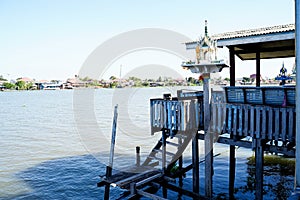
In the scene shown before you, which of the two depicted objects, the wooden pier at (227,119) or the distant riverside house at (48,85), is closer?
the wooden pier at (227,119)

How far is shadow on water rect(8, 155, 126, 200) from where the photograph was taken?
14055mm

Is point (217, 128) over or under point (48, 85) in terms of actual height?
Result: under

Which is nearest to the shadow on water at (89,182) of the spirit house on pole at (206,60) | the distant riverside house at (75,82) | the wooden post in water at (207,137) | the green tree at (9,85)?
the wooden post in water at (207,137)

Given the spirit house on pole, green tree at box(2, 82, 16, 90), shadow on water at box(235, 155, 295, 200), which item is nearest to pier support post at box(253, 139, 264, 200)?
the spirit house on pole

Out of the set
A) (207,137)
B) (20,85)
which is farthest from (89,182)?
(20,85)

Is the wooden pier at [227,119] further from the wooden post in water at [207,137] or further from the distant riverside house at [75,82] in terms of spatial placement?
the distant riverside house at [75,82]

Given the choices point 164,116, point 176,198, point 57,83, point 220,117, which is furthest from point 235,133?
point 57,83

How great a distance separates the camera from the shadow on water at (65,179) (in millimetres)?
14055

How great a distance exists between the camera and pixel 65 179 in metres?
16.1

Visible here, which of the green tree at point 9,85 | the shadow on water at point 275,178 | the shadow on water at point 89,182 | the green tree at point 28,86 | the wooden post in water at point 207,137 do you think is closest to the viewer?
the wooden post in water at point 207,137

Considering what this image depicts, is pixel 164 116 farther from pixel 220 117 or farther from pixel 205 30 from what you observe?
pixel 205 30

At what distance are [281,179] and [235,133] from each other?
6938 millimetres

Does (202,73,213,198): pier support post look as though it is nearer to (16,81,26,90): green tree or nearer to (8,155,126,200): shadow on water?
(8,155,126,200): shadow on water

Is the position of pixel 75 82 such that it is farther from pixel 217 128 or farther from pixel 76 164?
pixel 217 128
